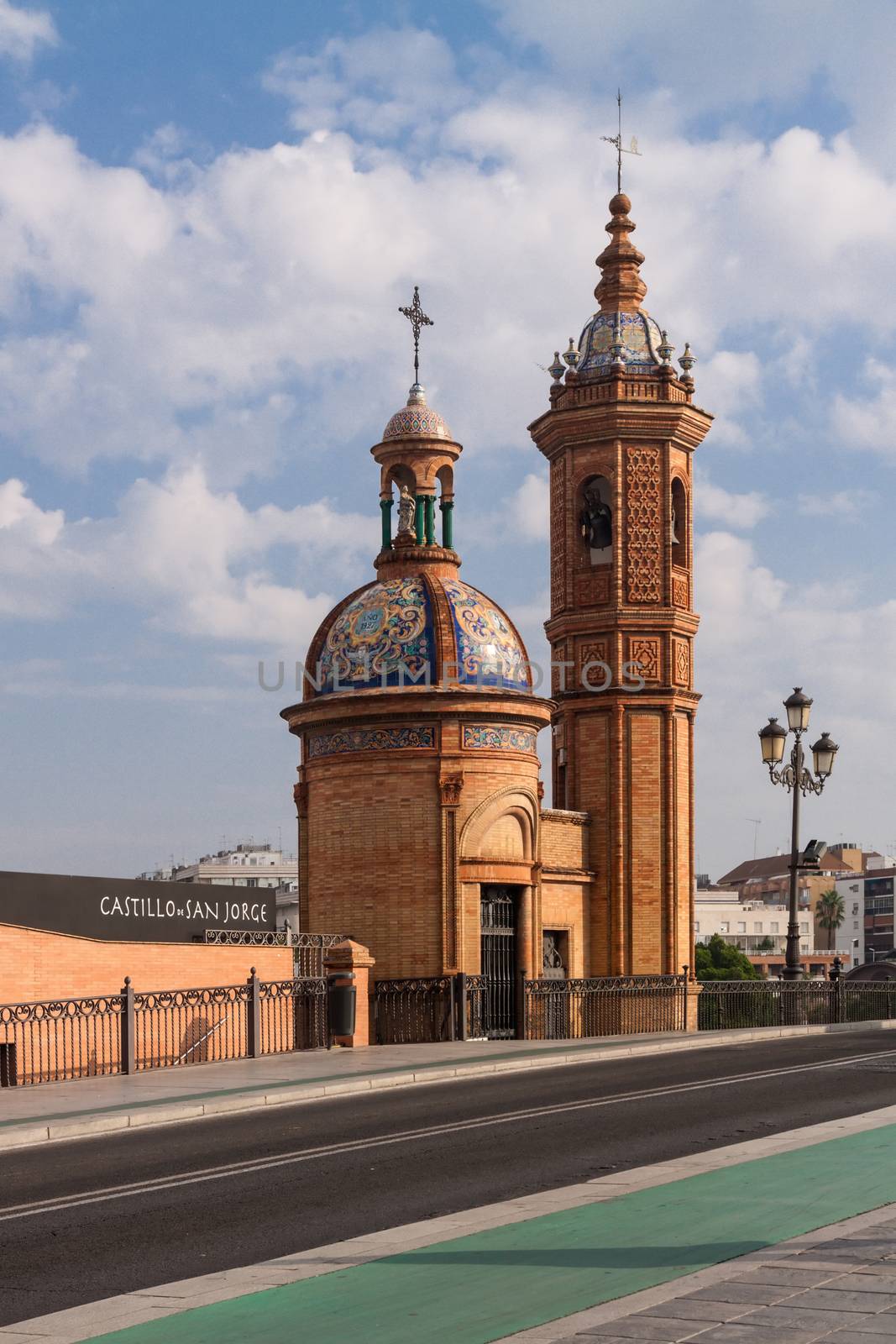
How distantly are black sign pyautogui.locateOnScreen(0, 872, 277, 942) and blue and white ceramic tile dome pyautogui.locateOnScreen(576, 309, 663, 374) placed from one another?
18.0 m

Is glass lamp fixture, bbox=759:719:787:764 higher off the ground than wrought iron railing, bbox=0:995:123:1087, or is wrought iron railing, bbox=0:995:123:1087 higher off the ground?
glass lamp fixture, bbox=759:719:787:764

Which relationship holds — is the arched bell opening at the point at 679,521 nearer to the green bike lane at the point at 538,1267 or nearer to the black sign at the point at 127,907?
the black sign at the point at 127,907

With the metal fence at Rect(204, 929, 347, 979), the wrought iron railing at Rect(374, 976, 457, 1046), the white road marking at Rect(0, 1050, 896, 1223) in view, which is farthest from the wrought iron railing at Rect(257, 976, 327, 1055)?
the white road marking at Rect(0, 1050, 896, 1223)

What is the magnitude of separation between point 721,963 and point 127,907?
79.3 meters

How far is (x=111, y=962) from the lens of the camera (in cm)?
2780

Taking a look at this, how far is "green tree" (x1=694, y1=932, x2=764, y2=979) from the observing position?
100 m

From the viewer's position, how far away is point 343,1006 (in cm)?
2869

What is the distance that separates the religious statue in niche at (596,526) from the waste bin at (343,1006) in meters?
18.7

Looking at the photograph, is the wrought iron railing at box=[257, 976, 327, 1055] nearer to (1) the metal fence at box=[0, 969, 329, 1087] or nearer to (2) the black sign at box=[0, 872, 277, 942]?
(1) the metal fence at box=[0, 969, 329, 1087]

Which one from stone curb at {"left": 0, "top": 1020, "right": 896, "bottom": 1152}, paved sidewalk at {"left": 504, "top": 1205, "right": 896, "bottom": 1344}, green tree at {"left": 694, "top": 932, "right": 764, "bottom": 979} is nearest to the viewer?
paved sidewalk at {"left": 504, "top": 1205, "right": 896, "bottom": 1344}

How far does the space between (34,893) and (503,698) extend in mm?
10527

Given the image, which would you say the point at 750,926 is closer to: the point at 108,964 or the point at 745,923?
the point at 745,923

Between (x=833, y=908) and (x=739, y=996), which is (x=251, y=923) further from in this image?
(x=833, y=908)

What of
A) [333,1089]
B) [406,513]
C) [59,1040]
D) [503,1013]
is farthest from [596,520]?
[333,1089]
